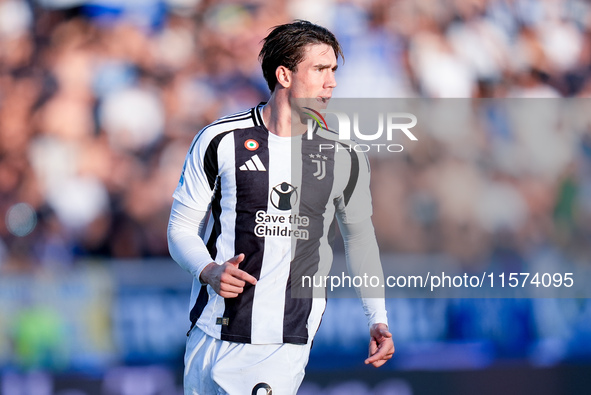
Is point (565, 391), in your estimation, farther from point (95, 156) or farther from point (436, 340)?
point (95, 156)

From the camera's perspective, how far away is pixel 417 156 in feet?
12.9

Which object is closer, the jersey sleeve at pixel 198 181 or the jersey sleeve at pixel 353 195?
the jersey sleeve at pixel 198 181

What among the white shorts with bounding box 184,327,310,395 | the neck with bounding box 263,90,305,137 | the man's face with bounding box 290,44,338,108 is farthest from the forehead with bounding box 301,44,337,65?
the white shorts with bounding box 184,327,310,395

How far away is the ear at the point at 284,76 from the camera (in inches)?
96.7

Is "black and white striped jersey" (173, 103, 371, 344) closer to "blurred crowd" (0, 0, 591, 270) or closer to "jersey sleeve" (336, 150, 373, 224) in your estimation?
"jersey sleeve" (336, 150, 373, 224)

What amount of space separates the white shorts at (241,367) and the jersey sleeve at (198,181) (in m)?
0.43

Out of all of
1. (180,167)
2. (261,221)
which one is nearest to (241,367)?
(261,221)

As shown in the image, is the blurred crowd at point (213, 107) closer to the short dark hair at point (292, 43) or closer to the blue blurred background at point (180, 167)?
the blue blurred background at point (180, 167)

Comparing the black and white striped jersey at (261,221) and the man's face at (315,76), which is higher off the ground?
the man's face at (315,76)

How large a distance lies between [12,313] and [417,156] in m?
2.29

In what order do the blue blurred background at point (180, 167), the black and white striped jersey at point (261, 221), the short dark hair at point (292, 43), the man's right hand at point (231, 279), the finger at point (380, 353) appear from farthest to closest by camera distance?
the blue blurred background at point (180, 167) → the short dark hair at point (292, 43) → the black and white striped jersey at point (261, 221) → the finger at point (380, 353) → the man's right hand at point (231, 279)

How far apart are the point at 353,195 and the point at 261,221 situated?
1.18 feet

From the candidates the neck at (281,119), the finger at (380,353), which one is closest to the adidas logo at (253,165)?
the neck at (281,119)

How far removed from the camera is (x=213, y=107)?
3.90m
